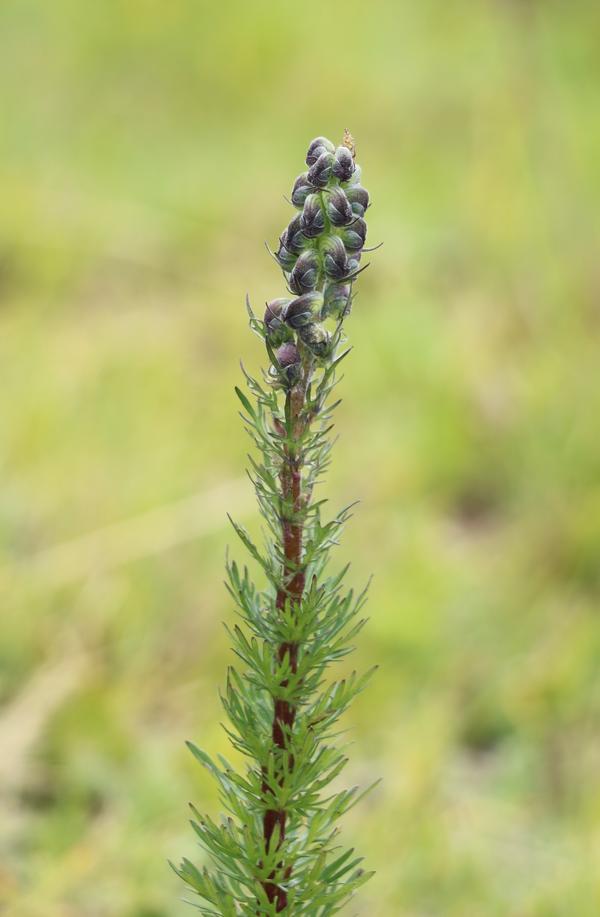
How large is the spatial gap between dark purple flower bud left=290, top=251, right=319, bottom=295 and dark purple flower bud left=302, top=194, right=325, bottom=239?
19 mm

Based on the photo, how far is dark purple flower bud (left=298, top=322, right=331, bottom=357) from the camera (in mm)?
931

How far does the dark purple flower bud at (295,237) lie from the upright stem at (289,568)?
0.34 ft

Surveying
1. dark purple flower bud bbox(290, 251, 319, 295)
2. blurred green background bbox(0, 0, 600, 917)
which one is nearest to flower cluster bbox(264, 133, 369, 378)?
dark purple flower bud bbox(290, 251, 319, 295)

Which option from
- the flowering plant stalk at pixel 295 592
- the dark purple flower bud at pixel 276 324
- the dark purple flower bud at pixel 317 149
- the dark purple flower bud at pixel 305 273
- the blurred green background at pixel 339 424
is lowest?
the flowering plant stalk at pixel 295 592

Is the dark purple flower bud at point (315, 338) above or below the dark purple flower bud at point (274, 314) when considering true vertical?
below

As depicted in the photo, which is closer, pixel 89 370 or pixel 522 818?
pixel 522 818

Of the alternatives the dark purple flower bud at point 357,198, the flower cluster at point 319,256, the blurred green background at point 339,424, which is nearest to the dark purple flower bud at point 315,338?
the flower cluster at point 319,256

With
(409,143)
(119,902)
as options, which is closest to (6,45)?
(409,143)

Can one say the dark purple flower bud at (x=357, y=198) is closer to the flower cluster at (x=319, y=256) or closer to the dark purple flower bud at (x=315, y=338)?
the flower cluster at (x=319, y=256)

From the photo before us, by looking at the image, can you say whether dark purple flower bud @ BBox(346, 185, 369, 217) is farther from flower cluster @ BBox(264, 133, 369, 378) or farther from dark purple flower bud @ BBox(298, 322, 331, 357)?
dark purple flower bud @ BBox(298, 322, 331, 357)

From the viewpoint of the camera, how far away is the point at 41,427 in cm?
373

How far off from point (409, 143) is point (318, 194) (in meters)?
5.53

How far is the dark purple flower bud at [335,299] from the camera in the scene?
3.12ft

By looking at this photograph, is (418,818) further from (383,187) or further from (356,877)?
(383,187)
